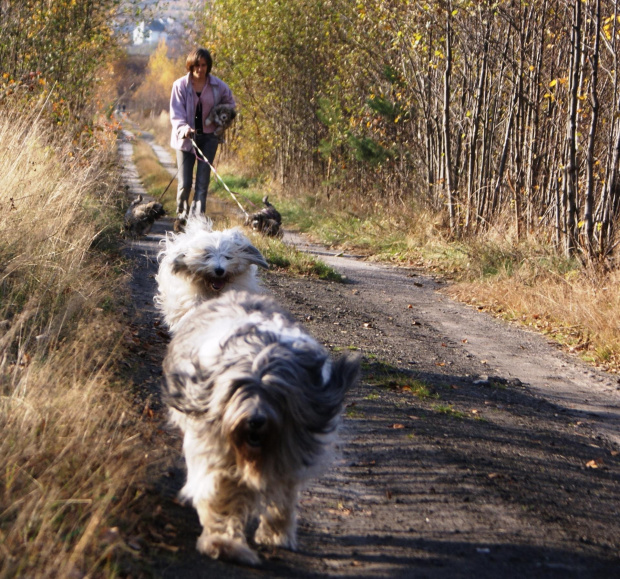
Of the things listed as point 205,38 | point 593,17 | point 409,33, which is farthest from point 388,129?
point 205,38

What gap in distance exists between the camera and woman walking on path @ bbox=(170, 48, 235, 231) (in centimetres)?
936

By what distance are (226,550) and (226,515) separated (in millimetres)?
188

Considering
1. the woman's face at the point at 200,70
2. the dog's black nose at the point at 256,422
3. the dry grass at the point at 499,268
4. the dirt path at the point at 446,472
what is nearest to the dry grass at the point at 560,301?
the dry grass at the point at 499,268

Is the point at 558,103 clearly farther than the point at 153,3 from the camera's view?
No

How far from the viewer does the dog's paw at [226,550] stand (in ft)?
10.8

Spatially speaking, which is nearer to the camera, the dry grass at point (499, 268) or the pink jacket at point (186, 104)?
the dry grass at point (499, 268)

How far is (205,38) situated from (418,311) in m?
20.0

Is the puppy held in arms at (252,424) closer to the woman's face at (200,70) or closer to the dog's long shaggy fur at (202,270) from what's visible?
the dog's long shaggy fur at (202,270)

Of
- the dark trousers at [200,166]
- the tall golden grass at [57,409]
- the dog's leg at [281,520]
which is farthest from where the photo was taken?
the dark trousers at [200,166]

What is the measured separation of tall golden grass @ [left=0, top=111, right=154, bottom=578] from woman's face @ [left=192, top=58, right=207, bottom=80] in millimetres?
Answer: 2924

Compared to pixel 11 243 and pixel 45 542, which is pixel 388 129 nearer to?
pixel 11 243

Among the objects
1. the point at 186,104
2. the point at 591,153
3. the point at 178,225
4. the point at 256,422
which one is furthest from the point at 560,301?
the point at 256,422

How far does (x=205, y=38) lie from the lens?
2662 centimetres

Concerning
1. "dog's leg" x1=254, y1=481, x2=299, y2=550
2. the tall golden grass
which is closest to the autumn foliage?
the tall golden grass
